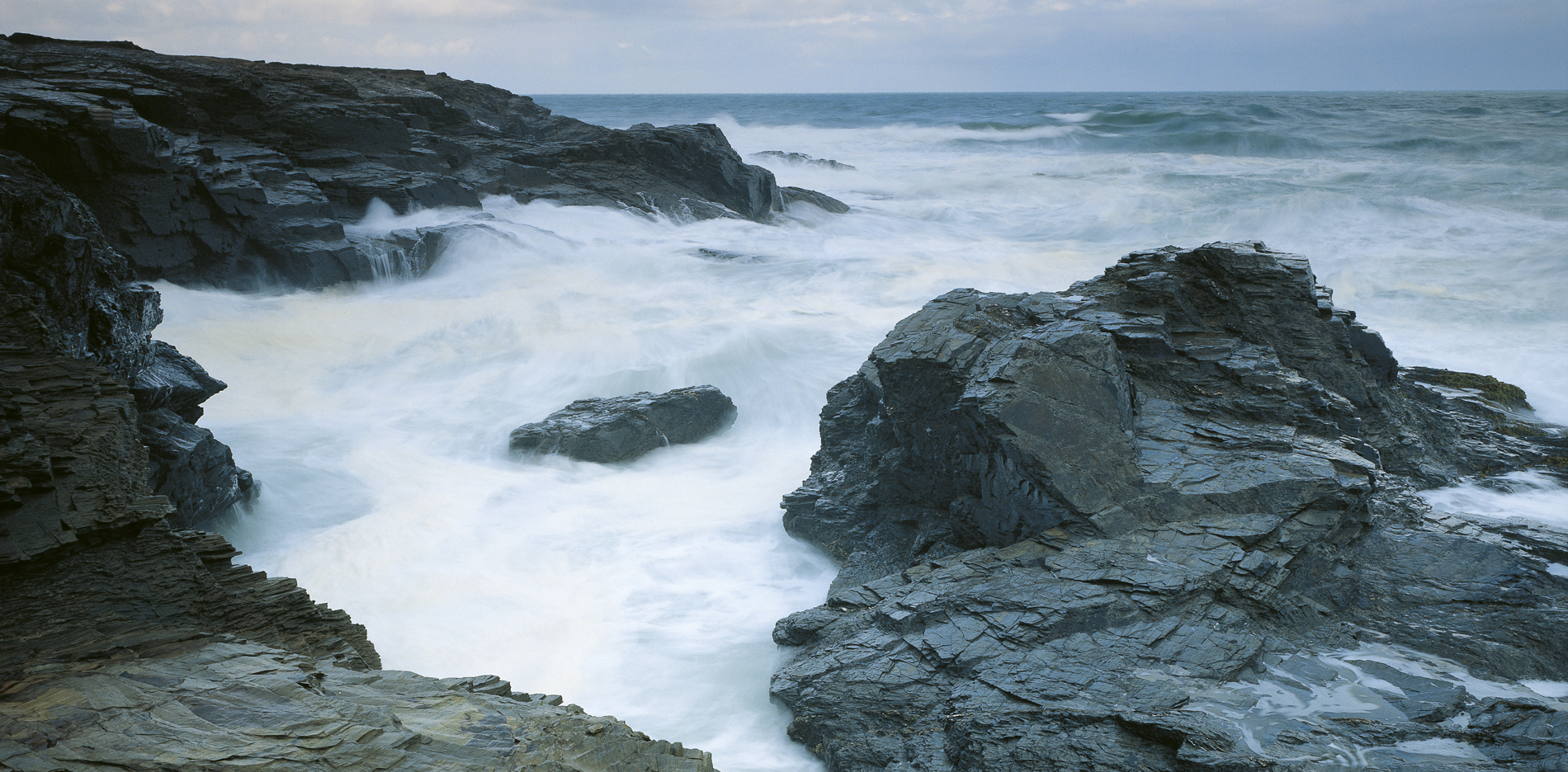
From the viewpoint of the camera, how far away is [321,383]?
36.0 feet

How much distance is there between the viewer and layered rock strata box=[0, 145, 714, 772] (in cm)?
286

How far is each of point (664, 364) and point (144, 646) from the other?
26.6 feet

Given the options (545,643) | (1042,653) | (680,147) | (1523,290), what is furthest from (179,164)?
(1523,290)

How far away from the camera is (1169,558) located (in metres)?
4.54

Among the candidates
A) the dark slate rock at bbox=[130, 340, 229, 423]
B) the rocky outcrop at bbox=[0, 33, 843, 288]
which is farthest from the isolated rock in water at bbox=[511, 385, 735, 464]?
the rocky outcrop at bbox=[0, 33, 843, 288]

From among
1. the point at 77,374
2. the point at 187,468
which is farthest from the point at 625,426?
the point at 77,374

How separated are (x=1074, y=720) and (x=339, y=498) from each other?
6832 mm

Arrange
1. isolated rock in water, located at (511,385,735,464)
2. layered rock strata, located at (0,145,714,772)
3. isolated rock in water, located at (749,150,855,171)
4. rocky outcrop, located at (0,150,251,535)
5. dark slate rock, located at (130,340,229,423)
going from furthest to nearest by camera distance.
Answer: isolated rock in water, located at (749,150,855,171) < isolated rock in water, located at (511,385,735,464) < dark slate rock, located at (130,340,229,423) < rocky outcrop, located at (0,150,251,535) < layered rock strata, located at (0,145,714,772)

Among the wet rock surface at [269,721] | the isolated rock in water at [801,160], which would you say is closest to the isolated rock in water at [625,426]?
the wet rock surface at [269,721]

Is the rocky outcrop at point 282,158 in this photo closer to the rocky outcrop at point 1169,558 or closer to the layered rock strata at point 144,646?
the layered rock strata at point 144,646

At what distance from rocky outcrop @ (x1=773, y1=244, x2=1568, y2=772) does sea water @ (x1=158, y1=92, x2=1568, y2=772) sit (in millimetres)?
744

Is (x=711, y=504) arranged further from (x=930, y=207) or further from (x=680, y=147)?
(x=930, y=207)

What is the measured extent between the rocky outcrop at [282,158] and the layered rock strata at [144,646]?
231 inches

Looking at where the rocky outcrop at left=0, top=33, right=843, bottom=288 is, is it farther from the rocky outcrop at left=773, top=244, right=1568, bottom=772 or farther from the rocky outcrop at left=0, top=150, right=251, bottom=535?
the rocky outcrop at left=773, top=244, right=1568, bottom=772
